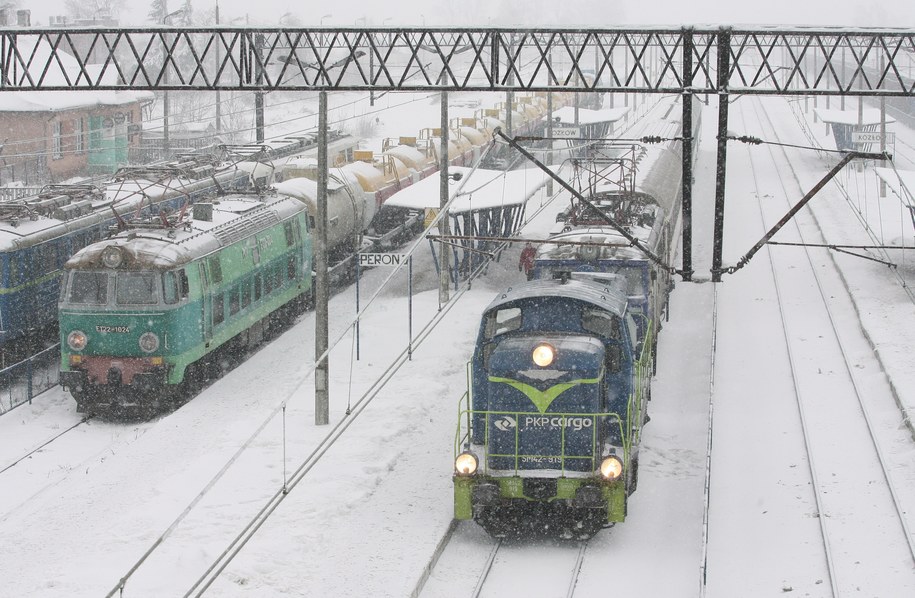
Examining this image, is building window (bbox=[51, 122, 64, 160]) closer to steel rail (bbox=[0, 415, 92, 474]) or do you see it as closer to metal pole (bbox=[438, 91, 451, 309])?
metal pole (bbox=[438, 91, 451, 309])

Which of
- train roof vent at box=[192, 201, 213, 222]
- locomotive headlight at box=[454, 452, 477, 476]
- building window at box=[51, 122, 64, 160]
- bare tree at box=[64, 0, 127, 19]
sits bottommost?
locomotive headlight at box=[454, 452, 477, 476]

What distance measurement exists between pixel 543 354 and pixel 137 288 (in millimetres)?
9198

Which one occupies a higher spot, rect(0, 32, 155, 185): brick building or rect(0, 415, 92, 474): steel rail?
rect(0, 32, 155, 185): brick building

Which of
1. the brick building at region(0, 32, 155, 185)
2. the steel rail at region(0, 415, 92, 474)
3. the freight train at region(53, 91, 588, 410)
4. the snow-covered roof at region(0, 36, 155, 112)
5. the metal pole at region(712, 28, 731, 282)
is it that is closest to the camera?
the metal pole at region(712, 28, 731, 282)

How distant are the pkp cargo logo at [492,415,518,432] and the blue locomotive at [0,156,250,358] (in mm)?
9450

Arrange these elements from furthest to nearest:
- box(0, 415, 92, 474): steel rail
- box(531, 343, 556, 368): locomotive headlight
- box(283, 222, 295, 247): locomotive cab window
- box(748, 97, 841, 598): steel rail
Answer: box(283, 222, 295, 247): locomotive cab window < box(0, 415, 92, 474): steel rail < box(531, 343, 556, 368): locomotive headlight < box(748, 97, 841, 598): steel rail

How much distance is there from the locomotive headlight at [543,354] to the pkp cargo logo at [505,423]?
922 mm

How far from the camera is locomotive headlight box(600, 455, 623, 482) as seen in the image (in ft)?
44.5

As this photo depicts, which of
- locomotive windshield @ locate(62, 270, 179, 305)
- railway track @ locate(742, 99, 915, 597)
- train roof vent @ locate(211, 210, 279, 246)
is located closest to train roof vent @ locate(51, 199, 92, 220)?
train roof vent @ locate(211, 210, 279, 246)

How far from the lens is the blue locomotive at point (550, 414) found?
539 inches

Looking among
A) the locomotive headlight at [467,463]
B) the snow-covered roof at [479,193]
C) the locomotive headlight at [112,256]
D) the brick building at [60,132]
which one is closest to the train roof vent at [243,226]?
the locomotive headlight at [112,256]

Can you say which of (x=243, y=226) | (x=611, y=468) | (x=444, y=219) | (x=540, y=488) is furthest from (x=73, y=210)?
(x=611, y=468)

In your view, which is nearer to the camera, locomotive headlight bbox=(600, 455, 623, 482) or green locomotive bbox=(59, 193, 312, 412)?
locomotive headlight bbox=(600, 455, 623, 482)

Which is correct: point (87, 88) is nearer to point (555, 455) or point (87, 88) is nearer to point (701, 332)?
point (555, 455)
